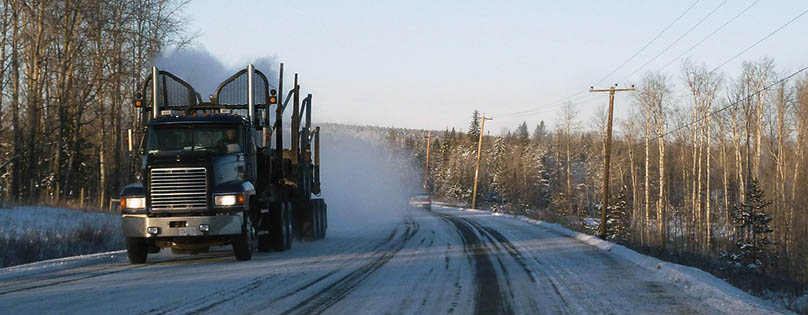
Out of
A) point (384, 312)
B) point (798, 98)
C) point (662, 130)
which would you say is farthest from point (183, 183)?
point (798, 98)

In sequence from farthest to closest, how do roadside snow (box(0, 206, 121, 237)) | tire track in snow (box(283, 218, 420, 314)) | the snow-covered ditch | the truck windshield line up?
roadside snow (box(0, 206, 121, 237))
the snow-covered ditch
the truck windshield
tire track in snow (box(283, 218, 420, 314))

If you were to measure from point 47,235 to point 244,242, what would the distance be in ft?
19.8

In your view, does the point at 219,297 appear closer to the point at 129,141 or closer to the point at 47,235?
the point at 129,141

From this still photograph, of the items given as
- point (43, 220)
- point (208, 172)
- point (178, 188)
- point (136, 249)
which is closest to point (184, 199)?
point (178, 188)

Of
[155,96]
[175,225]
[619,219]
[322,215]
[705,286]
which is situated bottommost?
[619,219]

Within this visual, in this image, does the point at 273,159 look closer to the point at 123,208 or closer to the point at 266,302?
the point at 123,208

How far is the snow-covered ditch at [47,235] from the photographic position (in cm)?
1359

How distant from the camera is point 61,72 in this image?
2822cm

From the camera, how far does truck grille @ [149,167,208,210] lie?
11.9 m

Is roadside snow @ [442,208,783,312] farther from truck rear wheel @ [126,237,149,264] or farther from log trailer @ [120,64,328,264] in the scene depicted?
truck rear wheel @ [126,237,149,264]

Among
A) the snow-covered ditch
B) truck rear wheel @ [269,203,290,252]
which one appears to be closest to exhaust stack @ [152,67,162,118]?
truck rear wheel @ [269,203,290,252]

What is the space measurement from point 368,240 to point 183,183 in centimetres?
829

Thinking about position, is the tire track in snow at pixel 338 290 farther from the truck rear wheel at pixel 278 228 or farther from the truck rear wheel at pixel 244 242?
the truck rear wheel at pixel 244 242

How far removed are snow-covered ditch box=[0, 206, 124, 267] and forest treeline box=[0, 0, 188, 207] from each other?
3.86 m
